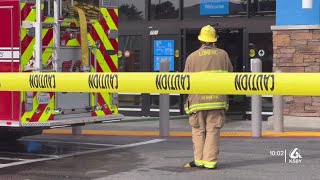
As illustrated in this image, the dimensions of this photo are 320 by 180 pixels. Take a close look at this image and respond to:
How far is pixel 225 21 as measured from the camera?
1376cm

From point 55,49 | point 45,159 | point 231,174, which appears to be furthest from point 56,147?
point 231,174

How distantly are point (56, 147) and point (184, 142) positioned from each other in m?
2.24

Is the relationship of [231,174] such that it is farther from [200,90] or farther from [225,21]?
[225,21]

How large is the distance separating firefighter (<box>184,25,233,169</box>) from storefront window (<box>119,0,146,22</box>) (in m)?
6.96

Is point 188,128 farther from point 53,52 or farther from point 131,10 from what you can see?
point 53,52

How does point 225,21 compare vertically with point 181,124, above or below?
above

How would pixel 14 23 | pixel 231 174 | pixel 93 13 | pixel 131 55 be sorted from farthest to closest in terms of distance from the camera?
pixel 131 55 → pixel 93 13 → pixel 14 23 → pixel 231 174

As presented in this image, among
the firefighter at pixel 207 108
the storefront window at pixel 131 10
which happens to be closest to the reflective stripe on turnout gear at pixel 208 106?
the firefighter at pixel 207 108

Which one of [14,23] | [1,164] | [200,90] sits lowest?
[1,164]

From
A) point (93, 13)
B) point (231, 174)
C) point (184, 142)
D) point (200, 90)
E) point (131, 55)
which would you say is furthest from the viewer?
point (131, 55)

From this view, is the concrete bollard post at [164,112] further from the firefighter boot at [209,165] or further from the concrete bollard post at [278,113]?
the firefighter boot at [209,165]

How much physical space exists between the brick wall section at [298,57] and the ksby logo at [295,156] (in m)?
3.09

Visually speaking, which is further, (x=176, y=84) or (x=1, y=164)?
(x=1, y=164)

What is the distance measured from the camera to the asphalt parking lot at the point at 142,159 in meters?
7.62
